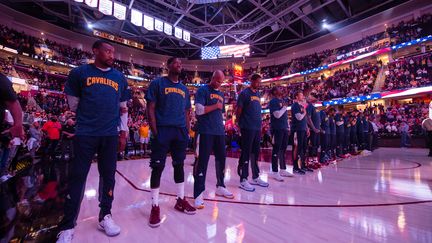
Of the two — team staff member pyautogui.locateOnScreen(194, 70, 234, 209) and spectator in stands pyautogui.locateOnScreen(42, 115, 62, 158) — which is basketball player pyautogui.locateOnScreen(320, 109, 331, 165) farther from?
spectator in stands pyautogui.locateOnScreen(42, 115, 62, 158)

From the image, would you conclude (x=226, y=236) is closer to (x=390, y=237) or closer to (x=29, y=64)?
(x=390, y=237)

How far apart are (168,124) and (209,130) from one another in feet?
2.31

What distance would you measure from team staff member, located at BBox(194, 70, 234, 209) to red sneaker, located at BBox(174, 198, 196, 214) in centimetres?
25

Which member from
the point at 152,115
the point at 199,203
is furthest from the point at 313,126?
the point at 152,115

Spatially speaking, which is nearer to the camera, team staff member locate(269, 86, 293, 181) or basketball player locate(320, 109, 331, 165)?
team staff member locate(269, 86, 293, 181)

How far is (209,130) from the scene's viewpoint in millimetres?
3174

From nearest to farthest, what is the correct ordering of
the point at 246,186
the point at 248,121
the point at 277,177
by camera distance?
the point at 246,186 < the point at 248,121 < the point at 277,177

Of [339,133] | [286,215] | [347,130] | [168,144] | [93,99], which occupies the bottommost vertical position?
[286,215]

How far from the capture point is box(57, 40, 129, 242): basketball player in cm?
207

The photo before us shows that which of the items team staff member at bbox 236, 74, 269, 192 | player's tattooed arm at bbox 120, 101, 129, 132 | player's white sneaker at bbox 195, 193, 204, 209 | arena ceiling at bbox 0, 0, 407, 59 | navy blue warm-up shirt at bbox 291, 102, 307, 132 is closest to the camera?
player's tattooed arm at bbox 120, 101, 129, 132

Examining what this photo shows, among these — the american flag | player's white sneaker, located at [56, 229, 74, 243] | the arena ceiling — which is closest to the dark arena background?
player's white sneaker, located at [56, 229, 74, 243]

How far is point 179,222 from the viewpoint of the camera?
2.36 meters

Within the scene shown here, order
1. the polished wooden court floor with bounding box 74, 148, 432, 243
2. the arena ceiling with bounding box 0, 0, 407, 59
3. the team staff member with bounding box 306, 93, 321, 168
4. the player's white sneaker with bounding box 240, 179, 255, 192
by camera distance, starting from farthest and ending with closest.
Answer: the arena ceiling with bounding box 0, 0, 407, 59 < the team staff member with bounding box 306, 93, 321, 168 < the player's white sneaker with bounding box 240, 179, 255, 192 < the polished wooden court floor with bounding box 74, 148, 432, 243

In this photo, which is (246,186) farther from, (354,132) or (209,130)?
(354,132)
